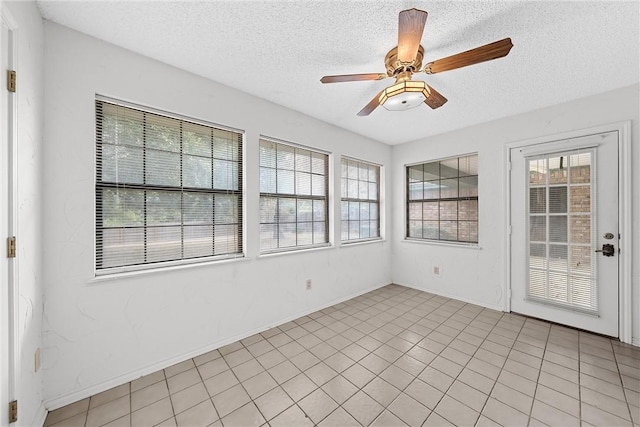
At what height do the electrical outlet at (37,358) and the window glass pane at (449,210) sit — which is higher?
the window glass pane at (449,210)

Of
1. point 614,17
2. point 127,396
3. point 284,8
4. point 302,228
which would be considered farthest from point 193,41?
point 614,17

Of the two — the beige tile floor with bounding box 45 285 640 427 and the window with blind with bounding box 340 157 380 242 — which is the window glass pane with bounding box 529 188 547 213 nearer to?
the beige tile floor with bounding box 45 285 640 427

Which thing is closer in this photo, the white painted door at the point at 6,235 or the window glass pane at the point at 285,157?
the white painted door at the point at 6,235

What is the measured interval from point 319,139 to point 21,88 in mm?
2628

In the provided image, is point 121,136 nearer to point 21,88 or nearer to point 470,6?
point 21,88

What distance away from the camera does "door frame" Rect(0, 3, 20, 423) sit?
1.19 meters

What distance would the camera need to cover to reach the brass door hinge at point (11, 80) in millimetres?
1246

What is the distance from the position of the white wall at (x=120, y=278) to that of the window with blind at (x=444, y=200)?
103 inches

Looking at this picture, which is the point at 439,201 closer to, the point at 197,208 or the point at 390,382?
the point at 390,382

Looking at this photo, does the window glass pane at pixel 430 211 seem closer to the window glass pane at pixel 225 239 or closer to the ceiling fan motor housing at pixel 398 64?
the ceiling fan motor housing at pixel 398 64

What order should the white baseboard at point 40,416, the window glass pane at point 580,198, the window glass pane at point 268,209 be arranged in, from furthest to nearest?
the window glass pane at point 268,209 → the window glass pane at point 580,198 → the white baseboard at point 40,416

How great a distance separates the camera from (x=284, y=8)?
61.3 inches

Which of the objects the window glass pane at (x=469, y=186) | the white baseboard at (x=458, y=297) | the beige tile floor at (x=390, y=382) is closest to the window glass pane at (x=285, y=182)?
the beige tile floor at (x=390, y=382)

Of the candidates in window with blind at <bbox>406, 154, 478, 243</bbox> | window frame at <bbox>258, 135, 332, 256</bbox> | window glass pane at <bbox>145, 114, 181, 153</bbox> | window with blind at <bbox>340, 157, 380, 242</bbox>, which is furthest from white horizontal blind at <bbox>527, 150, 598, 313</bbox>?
window glass pane at <bbox>145, 114, 181, 153</bbox>
